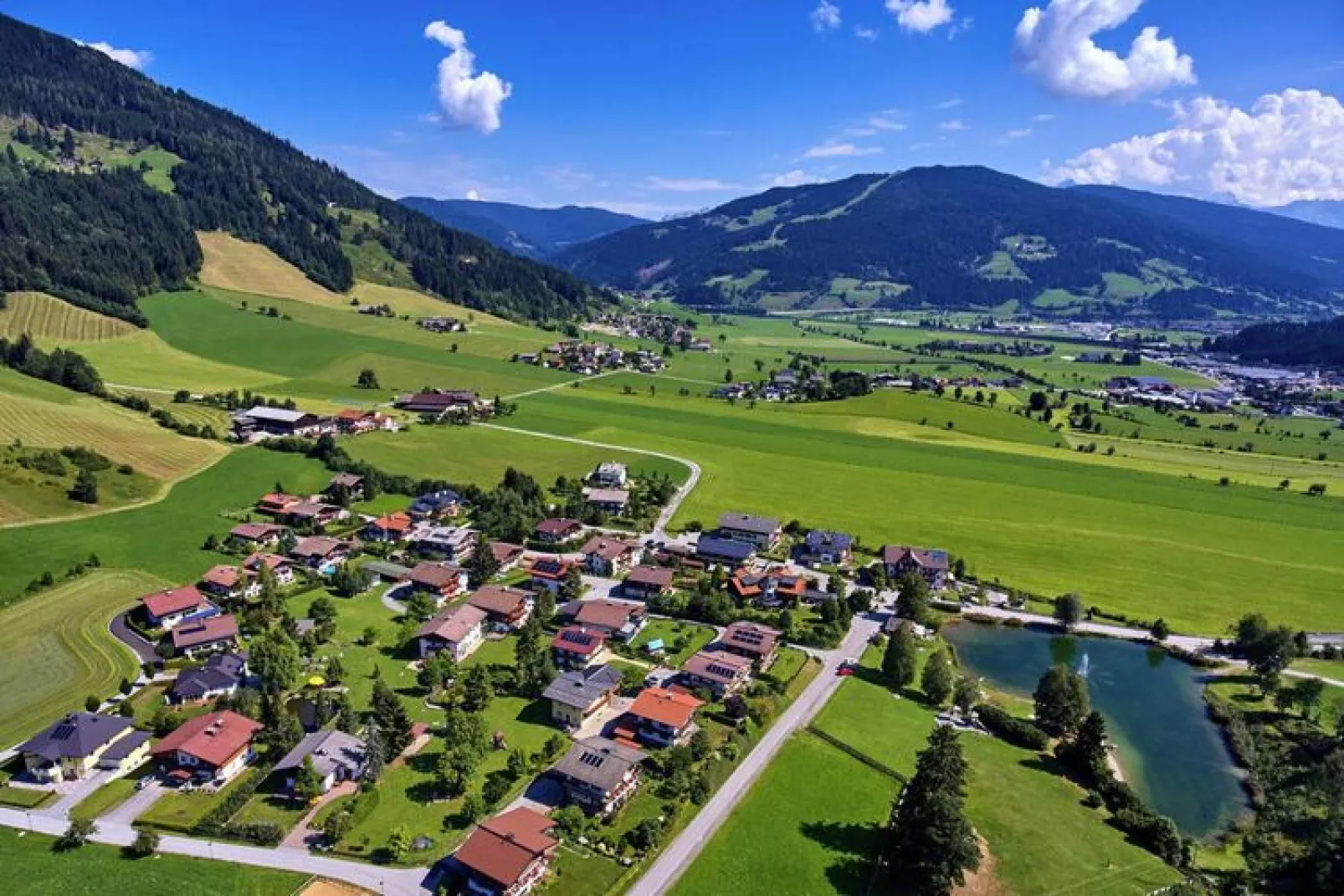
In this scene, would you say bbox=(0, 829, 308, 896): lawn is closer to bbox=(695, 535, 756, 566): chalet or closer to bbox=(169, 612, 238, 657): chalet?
bbox=(169, 612, 238, 657): chalet

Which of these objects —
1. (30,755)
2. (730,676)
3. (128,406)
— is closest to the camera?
(30,755)

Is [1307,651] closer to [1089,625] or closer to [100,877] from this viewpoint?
[1089,625]

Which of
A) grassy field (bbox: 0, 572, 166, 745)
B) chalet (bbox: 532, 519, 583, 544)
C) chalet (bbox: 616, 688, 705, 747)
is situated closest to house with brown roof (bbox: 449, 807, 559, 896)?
chalet (bbox: 616, 688, 705, 747)

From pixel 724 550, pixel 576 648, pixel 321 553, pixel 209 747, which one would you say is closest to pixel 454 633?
pixel 576 648

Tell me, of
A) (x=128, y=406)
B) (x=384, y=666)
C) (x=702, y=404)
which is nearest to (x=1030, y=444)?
(x=702, y=404)

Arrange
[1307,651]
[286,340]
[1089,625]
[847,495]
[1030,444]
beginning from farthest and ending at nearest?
[286,340] → [1030,444] → [847,495] → [1089,625] → [1307,651]

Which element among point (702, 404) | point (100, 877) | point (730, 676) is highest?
point (702, 404)

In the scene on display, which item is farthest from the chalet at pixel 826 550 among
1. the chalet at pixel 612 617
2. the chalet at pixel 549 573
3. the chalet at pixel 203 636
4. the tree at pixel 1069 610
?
the chalet at pixel 203 636

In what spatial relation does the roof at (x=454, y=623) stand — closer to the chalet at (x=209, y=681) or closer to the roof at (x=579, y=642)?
the roof at (x=579, y=642)
